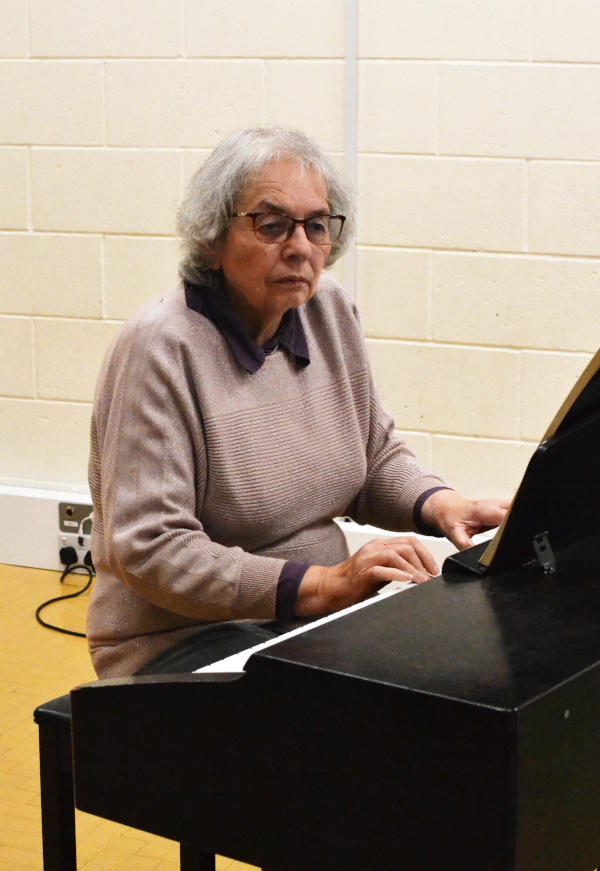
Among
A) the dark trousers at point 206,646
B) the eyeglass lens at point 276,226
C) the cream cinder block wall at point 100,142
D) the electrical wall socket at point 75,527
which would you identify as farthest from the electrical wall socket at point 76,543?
the eyeglass lens at point 276,226

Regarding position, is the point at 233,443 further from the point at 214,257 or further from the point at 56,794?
the point at 56,794

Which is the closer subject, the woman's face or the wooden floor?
the woman's face

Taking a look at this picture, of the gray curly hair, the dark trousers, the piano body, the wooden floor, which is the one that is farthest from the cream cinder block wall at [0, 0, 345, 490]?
the piano body

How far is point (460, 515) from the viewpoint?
1.99 meters

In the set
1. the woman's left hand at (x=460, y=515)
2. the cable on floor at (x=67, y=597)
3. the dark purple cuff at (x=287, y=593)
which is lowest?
the cable on floor at (x=67, y=597)

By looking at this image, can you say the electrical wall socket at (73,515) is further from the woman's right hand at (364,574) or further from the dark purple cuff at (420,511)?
the woman's right hand at (364,574)

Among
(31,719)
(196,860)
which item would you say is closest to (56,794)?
(196,860)

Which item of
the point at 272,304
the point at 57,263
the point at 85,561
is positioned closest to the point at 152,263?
the point at 57,263

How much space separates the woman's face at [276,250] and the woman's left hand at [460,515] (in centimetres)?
40

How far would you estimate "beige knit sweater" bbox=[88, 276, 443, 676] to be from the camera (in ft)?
5.73

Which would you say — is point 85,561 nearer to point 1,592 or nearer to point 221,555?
point 1,592

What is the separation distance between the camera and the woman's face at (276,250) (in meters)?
1.83

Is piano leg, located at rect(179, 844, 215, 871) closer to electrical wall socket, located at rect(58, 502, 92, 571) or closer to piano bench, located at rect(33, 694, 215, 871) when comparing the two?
piano bench, located at rect(33, 694, 215, 871)

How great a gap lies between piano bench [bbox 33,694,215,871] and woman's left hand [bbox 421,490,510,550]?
0.66 metres
